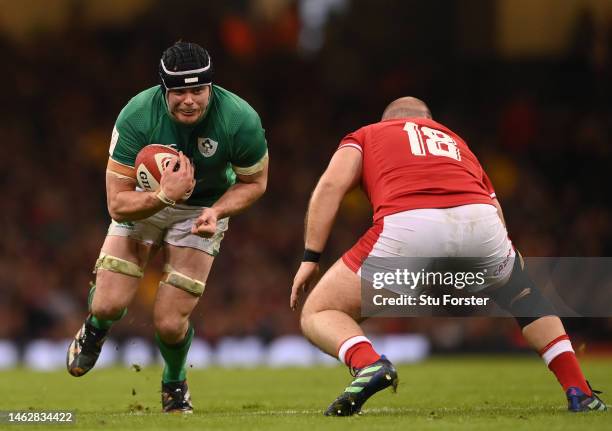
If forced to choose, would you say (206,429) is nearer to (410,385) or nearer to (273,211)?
(410,385)

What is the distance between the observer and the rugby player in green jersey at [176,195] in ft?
23.9

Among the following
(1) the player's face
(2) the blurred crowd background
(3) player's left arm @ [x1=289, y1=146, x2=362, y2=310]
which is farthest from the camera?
(2) the blurred crowd background

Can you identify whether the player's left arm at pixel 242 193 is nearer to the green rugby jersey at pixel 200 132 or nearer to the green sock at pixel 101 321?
the green rugby jersey at pixel 200 132

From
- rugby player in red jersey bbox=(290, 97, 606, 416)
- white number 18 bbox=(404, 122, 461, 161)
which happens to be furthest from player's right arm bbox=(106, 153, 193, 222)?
white number 18 bbox=(404, 122, 461, 161)

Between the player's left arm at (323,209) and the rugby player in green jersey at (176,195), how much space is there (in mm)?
669

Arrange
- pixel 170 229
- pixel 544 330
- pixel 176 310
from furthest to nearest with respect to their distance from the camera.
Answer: pixel 170 229
pixel 176 310
pixel 544 330

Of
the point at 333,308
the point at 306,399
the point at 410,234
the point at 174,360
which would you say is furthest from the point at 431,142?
the point at 306,399

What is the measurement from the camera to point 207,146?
24.7 ft

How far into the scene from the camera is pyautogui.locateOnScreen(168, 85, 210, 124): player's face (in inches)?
286

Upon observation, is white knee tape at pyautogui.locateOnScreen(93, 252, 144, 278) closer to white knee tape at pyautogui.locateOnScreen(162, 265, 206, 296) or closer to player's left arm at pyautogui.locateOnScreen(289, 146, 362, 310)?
white knee tape at pyautogui.locateOnScreen(162, 265, 206, 296)

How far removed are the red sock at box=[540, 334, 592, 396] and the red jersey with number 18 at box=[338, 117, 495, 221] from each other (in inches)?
35.2

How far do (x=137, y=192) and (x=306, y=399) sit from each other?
2313 millimetres

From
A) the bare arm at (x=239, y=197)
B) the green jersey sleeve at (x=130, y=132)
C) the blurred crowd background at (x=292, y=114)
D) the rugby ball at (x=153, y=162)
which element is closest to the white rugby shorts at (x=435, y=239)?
the bare arm at (x=239, y=197)

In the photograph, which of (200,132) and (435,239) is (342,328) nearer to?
(435,239)
